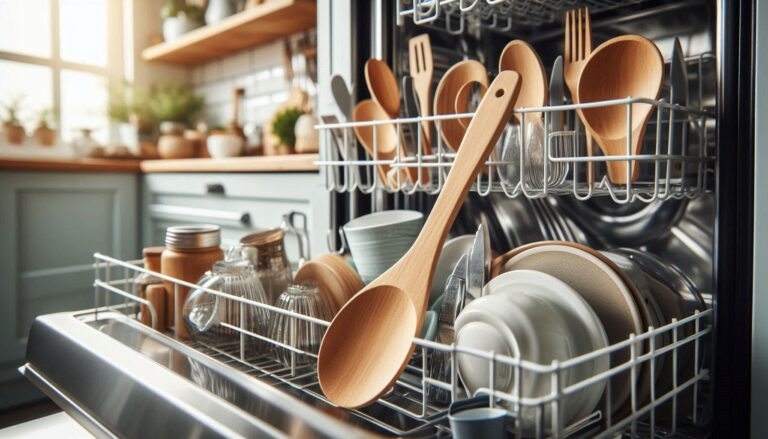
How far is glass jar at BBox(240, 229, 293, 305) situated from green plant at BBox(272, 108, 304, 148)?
33.1 inches

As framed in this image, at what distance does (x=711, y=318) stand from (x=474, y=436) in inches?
13.3

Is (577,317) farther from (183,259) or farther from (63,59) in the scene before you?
(63,59)

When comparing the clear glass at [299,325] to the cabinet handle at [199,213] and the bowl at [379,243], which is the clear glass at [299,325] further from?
the cabinet handle at [199,213]

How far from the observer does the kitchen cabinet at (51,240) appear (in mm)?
1665

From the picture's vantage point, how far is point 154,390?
529 mm

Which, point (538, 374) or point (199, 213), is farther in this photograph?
point (199, 213)

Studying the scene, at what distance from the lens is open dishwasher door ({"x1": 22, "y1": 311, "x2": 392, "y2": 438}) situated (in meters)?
0.46

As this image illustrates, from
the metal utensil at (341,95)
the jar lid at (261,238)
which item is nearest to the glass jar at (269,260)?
the jar lid at (261,238)

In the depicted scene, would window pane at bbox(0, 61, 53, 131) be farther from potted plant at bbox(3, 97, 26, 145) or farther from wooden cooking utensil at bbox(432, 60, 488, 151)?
wooden cooking utensil at bbox(432, 60, 488, 151)

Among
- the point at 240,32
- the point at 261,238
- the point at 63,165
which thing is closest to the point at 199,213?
the point at 63,165

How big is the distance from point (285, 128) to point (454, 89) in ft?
3.13

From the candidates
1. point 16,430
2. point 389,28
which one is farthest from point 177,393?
point 389,28

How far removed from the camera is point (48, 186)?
69.1 inches

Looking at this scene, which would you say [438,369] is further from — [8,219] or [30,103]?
[30,103]
